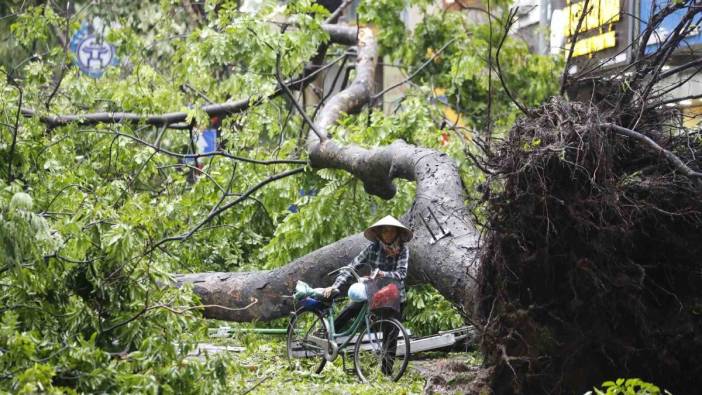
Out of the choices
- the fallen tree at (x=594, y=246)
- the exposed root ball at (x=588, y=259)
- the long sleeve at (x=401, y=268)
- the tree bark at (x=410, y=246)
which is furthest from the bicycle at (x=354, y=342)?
the exposed root ball at (x=588, y=259)

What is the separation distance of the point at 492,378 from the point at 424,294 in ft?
10.0

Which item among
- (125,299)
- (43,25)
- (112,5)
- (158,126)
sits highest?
(112,5)

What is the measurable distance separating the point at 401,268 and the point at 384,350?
60 centimetres

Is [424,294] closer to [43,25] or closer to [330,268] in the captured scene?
[330,268]

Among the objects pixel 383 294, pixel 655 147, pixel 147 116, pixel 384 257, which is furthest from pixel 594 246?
pixel 147 116

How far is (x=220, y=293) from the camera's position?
9.23 m

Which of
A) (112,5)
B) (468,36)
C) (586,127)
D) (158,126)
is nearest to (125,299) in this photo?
(586,127)

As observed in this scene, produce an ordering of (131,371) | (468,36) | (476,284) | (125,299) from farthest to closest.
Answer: (468,36) → (476,284) → (125,299) → (131,371)

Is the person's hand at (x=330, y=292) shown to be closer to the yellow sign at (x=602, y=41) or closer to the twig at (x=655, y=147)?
the twig at (x=655, y=147)

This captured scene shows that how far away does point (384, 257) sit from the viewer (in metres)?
7.60

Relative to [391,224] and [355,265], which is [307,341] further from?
[391,224]

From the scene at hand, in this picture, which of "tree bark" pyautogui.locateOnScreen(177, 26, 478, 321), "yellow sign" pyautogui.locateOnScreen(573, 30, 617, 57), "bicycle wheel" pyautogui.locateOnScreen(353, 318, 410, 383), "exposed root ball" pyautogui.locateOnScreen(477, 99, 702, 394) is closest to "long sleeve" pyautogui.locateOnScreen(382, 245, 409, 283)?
"tree bark" pyautogui.locateOnScreen(177, 26, 478, 321)

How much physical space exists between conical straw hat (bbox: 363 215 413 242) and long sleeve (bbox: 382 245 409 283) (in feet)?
0.30

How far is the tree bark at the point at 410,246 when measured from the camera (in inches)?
293
